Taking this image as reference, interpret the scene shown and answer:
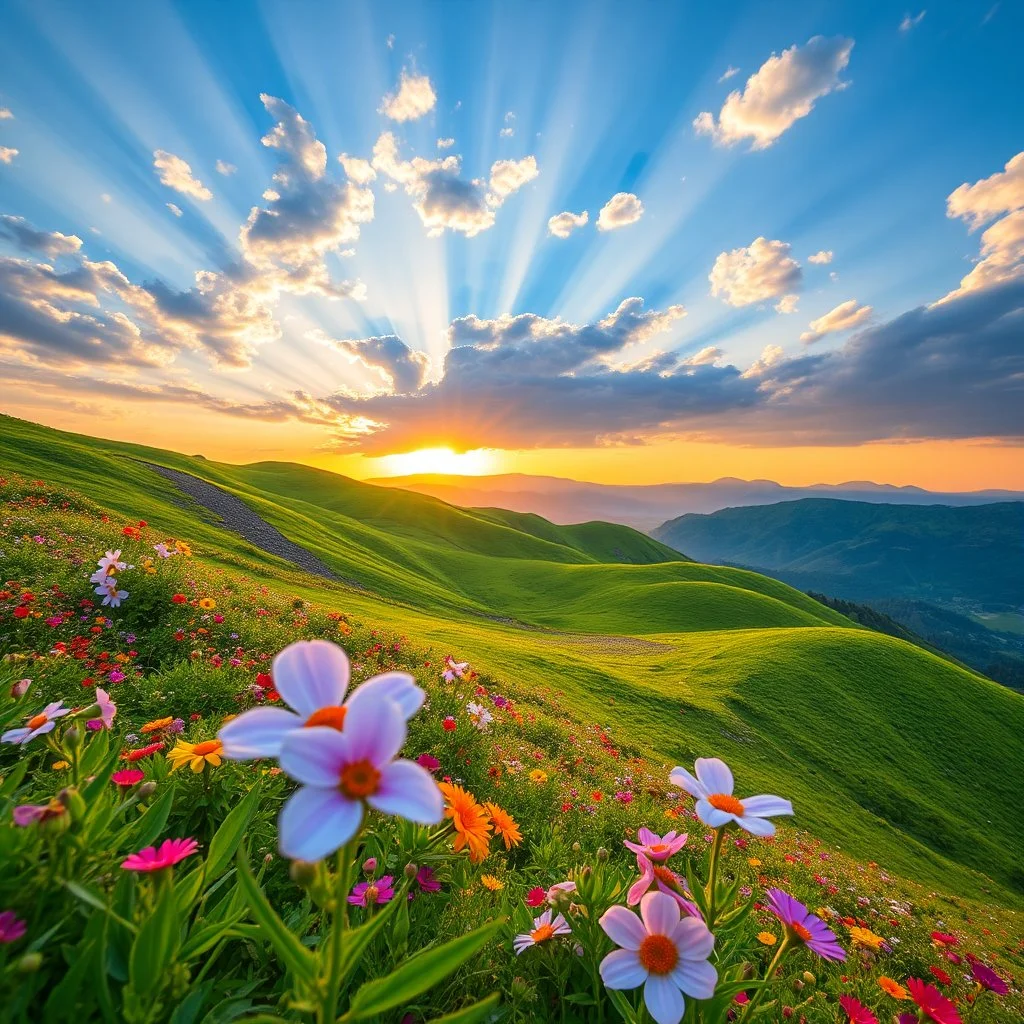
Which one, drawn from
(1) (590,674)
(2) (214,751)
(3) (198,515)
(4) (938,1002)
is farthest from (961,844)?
(3) (198,515)

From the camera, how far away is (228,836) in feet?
5.27

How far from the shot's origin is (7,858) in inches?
45.0

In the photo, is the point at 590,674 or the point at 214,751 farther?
the point at 590,674

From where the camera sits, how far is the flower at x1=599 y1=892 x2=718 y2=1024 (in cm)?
126

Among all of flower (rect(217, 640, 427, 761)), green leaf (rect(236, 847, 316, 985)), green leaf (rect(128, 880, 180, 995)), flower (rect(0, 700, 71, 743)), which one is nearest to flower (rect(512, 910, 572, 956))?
green leaf (rect(236, 847, 316, 985))

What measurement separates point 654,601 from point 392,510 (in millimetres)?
57945

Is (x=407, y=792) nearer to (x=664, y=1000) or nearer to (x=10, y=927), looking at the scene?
(x=10, y=927)

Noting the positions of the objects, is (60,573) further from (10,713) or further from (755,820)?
(755,820)

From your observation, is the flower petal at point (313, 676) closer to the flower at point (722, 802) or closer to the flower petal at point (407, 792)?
the flower petal at point (407, 792)

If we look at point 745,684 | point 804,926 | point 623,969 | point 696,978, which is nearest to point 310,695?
point 623,969

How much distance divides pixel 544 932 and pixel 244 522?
136ft

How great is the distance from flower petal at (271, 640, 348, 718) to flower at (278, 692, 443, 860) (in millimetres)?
142

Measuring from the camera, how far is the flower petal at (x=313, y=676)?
0.99 meters

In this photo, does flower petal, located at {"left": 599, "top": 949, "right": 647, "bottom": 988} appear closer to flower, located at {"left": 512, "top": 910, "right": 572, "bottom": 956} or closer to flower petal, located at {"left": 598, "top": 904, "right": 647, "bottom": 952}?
flower petal, located at {"left": 598, "top": 904, "right": 647, "bottom": 952}
